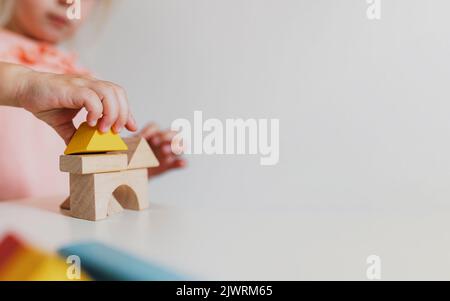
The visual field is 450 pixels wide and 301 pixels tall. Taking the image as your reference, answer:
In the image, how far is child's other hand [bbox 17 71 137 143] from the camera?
63 cm

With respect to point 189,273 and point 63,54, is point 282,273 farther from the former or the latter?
point 63,54

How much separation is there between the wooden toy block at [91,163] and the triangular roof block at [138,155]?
3 cm

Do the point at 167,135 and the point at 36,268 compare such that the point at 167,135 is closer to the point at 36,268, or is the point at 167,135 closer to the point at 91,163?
the point at 91,163

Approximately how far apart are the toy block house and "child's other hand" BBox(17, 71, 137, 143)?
2 centimetres

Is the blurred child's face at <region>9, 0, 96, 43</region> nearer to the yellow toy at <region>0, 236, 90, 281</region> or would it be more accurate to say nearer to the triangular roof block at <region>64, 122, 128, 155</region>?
the triangular roof block at <region>64, 122, 128, 155</region>

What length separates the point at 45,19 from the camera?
1.02 meters

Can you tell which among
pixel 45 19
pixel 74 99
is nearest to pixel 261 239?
pixel 74 99

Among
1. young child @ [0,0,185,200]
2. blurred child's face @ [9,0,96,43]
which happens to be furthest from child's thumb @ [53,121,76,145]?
blurred child's face @ [9,0,96,43]

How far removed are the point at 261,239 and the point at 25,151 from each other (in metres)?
0.62

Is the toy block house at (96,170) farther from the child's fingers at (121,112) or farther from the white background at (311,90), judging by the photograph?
the white background at (311,90)

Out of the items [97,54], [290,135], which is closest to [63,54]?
[97,54]

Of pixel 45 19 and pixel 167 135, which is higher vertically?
pixel 45 19

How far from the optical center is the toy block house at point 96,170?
603mm
